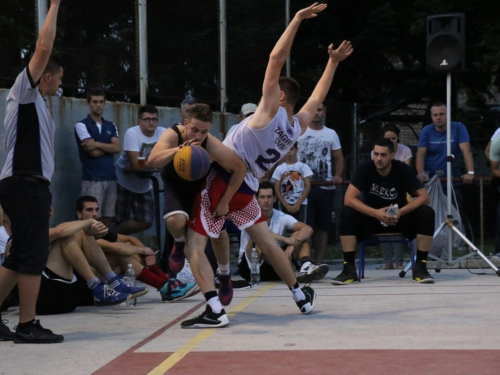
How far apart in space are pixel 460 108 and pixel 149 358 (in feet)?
51.1

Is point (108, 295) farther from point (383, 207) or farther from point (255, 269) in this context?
point (383, 207)

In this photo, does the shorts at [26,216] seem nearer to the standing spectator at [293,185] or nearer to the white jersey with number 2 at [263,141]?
the white jersey with number 2 at [263,141]

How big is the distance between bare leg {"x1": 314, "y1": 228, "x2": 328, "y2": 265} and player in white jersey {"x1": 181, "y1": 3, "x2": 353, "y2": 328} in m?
4.10

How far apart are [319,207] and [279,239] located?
1.59 metres

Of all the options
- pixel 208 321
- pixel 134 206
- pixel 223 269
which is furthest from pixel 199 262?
pixel 134 206

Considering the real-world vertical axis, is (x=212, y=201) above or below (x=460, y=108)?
below

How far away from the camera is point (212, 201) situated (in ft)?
25.5

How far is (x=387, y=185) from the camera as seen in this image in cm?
1117

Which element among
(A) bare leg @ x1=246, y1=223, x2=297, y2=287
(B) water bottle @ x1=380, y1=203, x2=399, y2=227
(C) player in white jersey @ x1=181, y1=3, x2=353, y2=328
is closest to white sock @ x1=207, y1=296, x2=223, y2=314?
(C) player in white jersey @ x1=181, y1=3, x2=353, y2=328

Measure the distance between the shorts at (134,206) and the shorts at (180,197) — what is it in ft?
13.0

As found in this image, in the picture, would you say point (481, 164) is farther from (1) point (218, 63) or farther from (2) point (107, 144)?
(2) point (107, 144)

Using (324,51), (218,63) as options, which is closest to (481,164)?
(324,51)

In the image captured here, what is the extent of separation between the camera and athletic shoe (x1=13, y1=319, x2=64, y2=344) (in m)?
6.88

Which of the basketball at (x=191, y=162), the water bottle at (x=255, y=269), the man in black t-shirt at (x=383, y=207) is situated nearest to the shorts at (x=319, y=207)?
the man in black t-shirt at (x=383, y=207)
